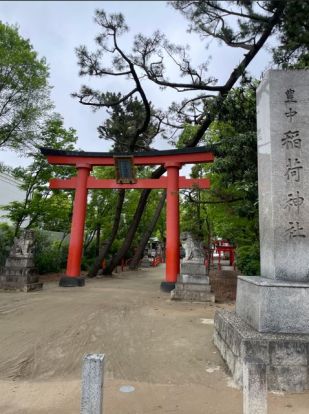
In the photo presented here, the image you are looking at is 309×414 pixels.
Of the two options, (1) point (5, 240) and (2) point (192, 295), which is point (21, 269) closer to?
(1) point (5, 240)

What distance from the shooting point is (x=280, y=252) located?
15.3 feet

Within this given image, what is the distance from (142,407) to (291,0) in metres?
10.2

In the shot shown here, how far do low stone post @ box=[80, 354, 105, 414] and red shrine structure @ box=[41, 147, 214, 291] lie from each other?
9.78 m

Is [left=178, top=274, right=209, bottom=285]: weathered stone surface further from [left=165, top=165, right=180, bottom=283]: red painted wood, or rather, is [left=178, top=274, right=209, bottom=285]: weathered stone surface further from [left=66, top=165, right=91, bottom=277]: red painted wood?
[left=66, top=165, right=91, bottom=277]: red painted wood

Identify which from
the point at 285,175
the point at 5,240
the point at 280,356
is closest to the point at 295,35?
the point at 285,175

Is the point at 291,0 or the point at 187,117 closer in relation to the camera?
the point at 291,0

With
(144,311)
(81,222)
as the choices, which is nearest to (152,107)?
(81,222)

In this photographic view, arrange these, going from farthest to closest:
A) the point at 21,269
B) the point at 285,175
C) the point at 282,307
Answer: the point at 21,269
the point at 285,175
the point at 282,307

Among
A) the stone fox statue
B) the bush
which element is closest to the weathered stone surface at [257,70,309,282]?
the bush

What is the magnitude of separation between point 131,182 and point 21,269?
564cm

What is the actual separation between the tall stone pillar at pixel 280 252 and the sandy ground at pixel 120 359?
1.45ft

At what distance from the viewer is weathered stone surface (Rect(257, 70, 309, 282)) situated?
4.67 m

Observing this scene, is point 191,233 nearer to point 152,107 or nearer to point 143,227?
point 152,107

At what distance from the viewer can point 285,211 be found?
4781 millimetres
